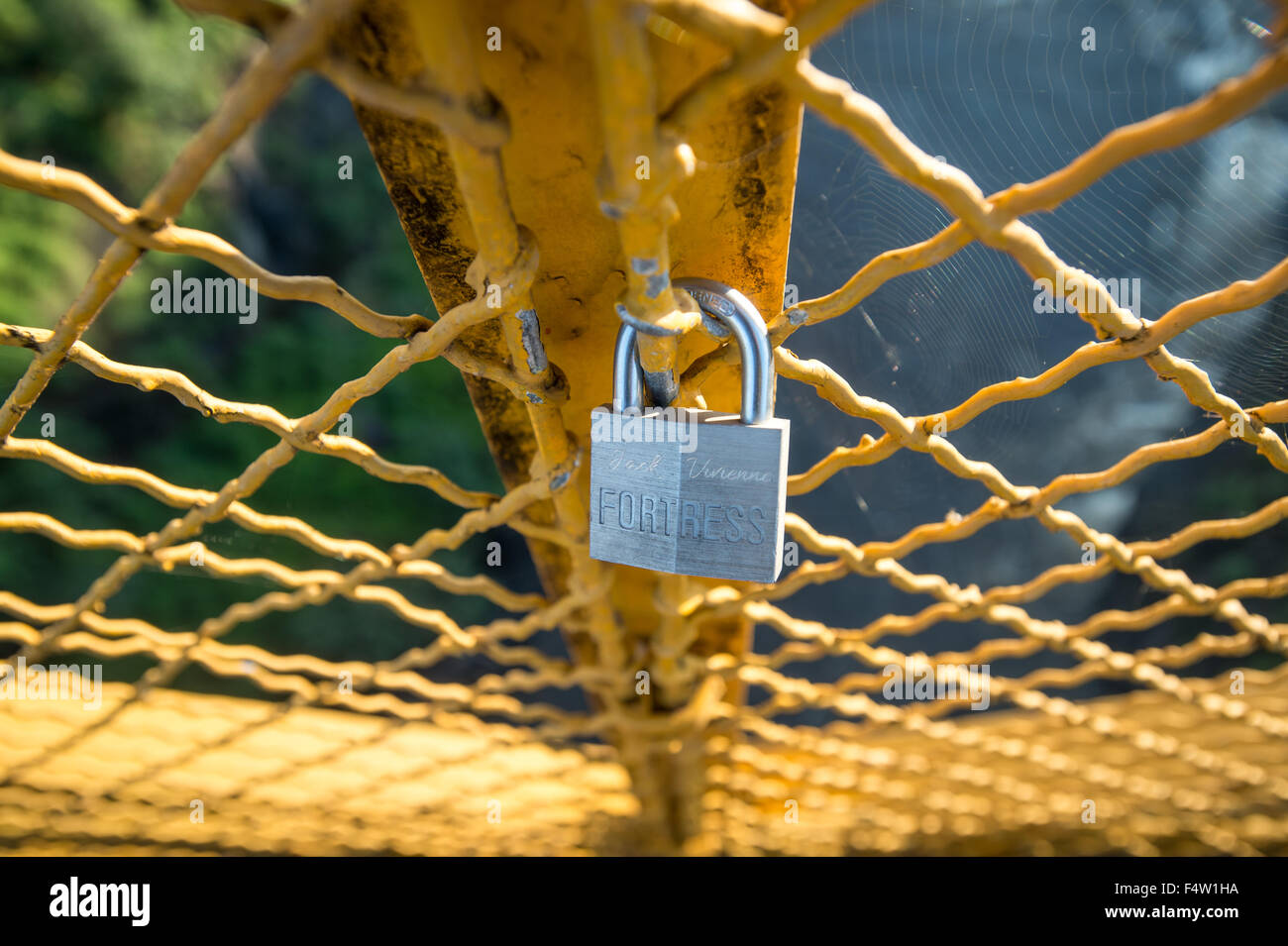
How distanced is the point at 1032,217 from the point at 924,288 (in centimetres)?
11

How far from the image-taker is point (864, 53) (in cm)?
60

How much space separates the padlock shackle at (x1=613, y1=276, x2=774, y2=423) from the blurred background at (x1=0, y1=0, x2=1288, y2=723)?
0.65 feet

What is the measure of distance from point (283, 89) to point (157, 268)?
3548 mm

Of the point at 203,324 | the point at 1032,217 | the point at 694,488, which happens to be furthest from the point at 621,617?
the point at 203,324

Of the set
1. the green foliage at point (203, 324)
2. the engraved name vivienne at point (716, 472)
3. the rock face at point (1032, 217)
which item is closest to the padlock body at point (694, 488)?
the engraved name vivienne at point (716, 472)

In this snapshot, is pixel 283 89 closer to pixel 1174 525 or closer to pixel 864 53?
pixel 864 53

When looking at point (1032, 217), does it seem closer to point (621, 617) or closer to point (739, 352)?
point (739, 352)

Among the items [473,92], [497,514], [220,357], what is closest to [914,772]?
[497,514]

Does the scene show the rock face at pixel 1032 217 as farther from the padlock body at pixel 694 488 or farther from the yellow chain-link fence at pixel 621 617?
the padlock body at pixel 694 488

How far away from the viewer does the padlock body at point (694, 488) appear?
1.79ft

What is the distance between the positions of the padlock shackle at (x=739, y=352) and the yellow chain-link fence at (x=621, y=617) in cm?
3

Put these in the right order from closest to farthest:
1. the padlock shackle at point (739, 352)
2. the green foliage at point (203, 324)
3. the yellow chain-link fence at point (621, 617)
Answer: the yellow chain-link fence at point (621, 617) < the padlock shackle at point (739, 352) < the green foliage at point (203, 324)

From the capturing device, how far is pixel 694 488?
1.83 feet

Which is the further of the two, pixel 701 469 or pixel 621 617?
pixel 621 617
